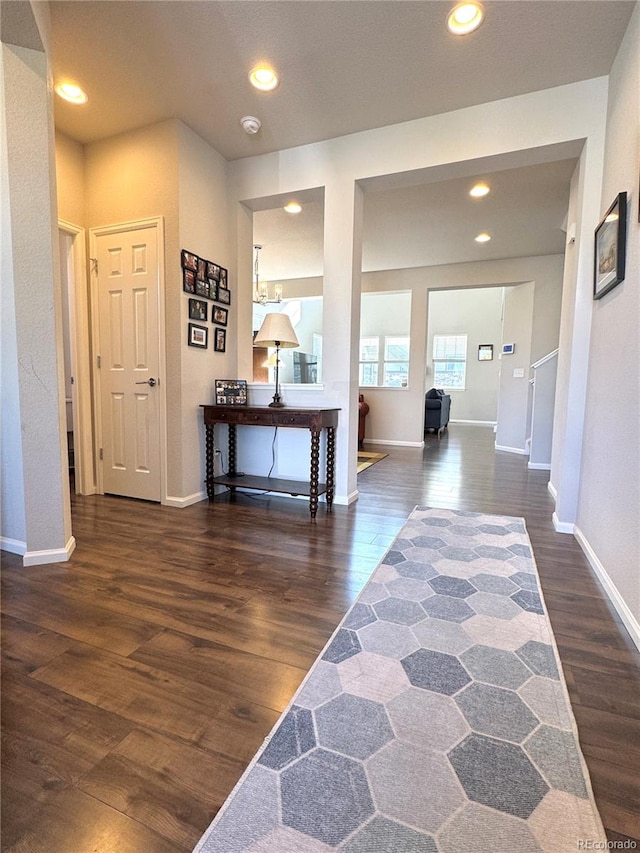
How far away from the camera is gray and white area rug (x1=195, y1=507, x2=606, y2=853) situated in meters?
0.84

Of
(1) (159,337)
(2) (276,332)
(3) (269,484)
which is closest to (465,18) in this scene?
(2) (276,332)

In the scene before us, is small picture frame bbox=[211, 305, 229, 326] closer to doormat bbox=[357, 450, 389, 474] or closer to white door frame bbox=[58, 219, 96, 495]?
white door frame bbox=[58, 219, 96, 495]

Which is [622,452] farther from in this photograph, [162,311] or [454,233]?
[454,233]

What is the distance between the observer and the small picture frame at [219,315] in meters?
3.34

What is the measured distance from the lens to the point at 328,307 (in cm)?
320

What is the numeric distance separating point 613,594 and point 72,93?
425cm

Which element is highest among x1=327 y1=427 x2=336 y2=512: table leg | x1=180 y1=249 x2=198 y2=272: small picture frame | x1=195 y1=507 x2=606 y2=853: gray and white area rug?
x1=180 y1=249 x2=198 y2=272: small picture frame

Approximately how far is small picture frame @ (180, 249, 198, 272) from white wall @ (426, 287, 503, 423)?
8.21 metres

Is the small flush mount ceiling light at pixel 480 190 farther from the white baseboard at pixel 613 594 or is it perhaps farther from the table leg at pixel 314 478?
the white baseboard at pixel 613 594

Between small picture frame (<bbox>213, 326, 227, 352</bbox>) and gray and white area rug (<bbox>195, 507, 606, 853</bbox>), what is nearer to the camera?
gray and white area rug (<bbox>195, 507, 606, 853</bbox>)

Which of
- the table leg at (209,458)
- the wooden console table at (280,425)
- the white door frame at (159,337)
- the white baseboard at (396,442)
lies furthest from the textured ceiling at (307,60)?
the white baseboard at (396,442)

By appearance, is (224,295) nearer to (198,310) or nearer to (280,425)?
(198,310)

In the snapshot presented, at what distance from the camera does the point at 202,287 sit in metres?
3.18

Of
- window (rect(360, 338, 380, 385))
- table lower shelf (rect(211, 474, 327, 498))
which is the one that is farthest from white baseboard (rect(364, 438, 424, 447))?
table lower shelf (rect(211, 474, 327, 498))
